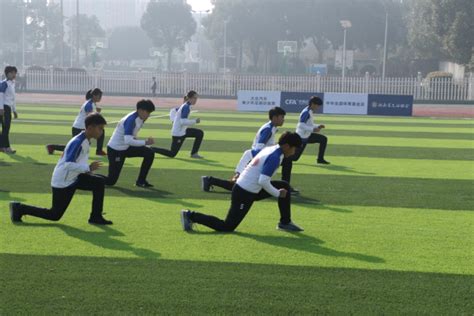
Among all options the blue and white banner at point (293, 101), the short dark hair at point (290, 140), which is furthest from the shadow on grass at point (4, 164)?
the blue and white banner at point (293, 101)

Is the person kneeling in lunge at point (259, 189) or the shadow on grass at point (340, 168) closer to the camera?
the person kneeling in lunge at point (259, 189)

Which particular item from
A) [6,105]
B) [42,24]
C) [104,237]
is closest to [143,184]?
[104,237]

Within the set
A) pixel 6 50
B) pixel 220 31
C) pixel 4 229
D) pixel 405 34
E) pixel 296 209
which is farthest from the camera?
pixel 6 50

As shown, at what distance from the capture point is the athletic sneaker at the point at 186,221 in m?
9.25

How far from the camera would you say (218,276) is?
7332 millimetres

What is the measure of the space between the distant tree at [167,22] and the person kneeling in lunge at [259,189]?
87.7m

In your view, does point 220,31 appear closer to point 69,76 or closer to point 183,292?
Result: point 69,76

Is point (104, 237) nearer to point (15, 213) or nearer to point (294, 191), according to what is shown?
point (15, 213)

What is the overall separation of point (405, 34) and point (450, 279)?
75.2 metres

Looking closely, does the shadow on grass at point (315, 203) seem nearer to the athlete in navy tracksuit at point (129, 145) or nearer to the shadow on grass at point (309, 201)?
the shadow on grass at point (309, 201)

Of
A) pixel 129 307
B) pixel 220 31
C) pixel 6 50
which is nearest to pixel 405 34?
pixel 220 31

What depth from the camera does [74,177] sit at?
9.30 m

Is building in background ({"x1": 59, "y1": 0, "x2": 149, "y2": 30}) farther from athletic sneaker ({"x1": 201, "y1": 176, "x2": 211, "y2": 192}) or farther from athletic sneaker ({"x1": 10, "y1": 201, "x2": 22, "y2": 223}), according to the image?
athletic sneaker ({"x1": 10, "y1": 201, "x2": 22, "y2": 223})

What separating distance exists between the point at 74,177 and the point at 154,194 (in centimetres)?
299
